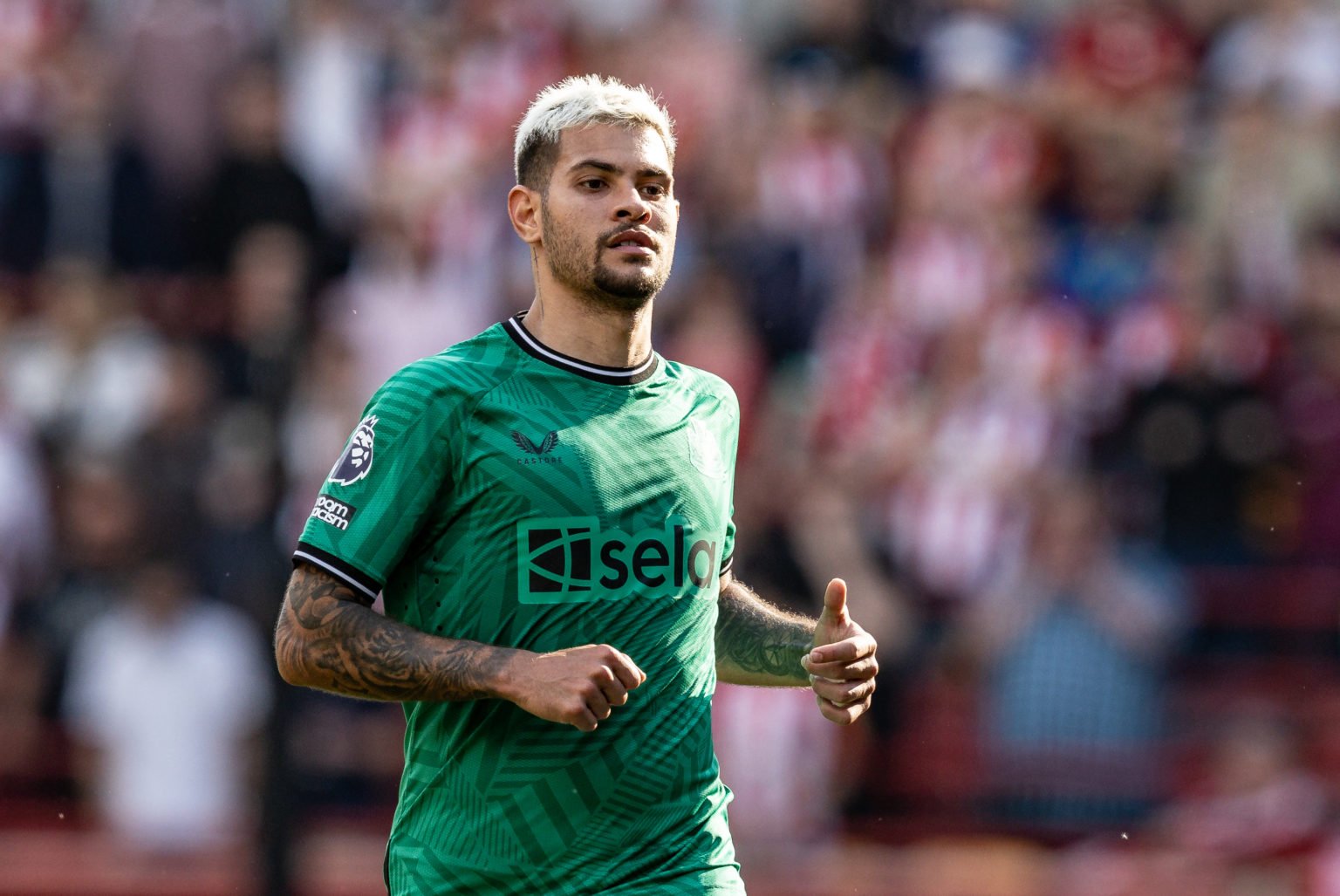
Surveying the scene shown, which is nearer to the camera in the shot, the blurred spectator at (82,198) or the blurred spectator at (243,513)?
the blurred spectator at (243,513)

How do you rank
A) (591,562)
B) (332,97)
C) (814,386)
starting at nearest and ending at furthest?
(591,562) → (814,386) → (332,97)

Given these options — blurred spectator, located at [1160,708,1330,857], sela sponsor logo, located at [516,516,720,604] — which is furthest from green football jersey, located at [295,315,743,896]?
blurred spectator, located at [1160,708,1330,857]

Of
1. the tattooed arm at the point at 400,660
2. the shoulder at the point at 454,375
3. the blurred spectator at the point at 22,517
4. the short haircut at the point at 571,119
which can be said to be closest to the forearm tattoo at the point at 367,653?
the tattooed arm at the point at 400,660

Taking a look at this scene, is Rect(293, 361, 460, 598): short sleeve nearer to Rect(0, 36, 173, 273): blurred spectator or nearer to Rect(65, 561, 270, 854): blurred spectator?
Rect(65, 561, 270, 854): blurred spectator

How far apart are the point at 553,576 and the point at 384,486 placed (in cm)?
39

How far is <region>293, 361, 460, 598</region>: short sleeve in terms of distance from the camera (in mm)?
4309

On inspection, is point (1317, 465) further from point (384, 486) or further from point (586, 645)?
point (384, 486)

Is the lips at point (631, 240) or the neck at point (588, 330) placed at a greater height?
the lips at point (631, 240)

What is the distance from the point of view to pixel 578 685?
3.95 m

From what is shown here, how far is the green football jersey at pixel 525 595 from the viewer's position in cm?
437

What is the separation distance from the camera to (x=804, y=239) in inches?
476

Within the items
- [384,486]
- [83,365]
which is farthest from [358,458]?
[83,365]

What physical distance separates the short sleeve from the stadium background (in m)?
4.79

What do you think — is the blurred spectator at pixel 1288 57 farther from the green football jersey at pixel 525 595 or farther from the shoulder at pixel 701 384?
the green football jersey at pixel 525 595
